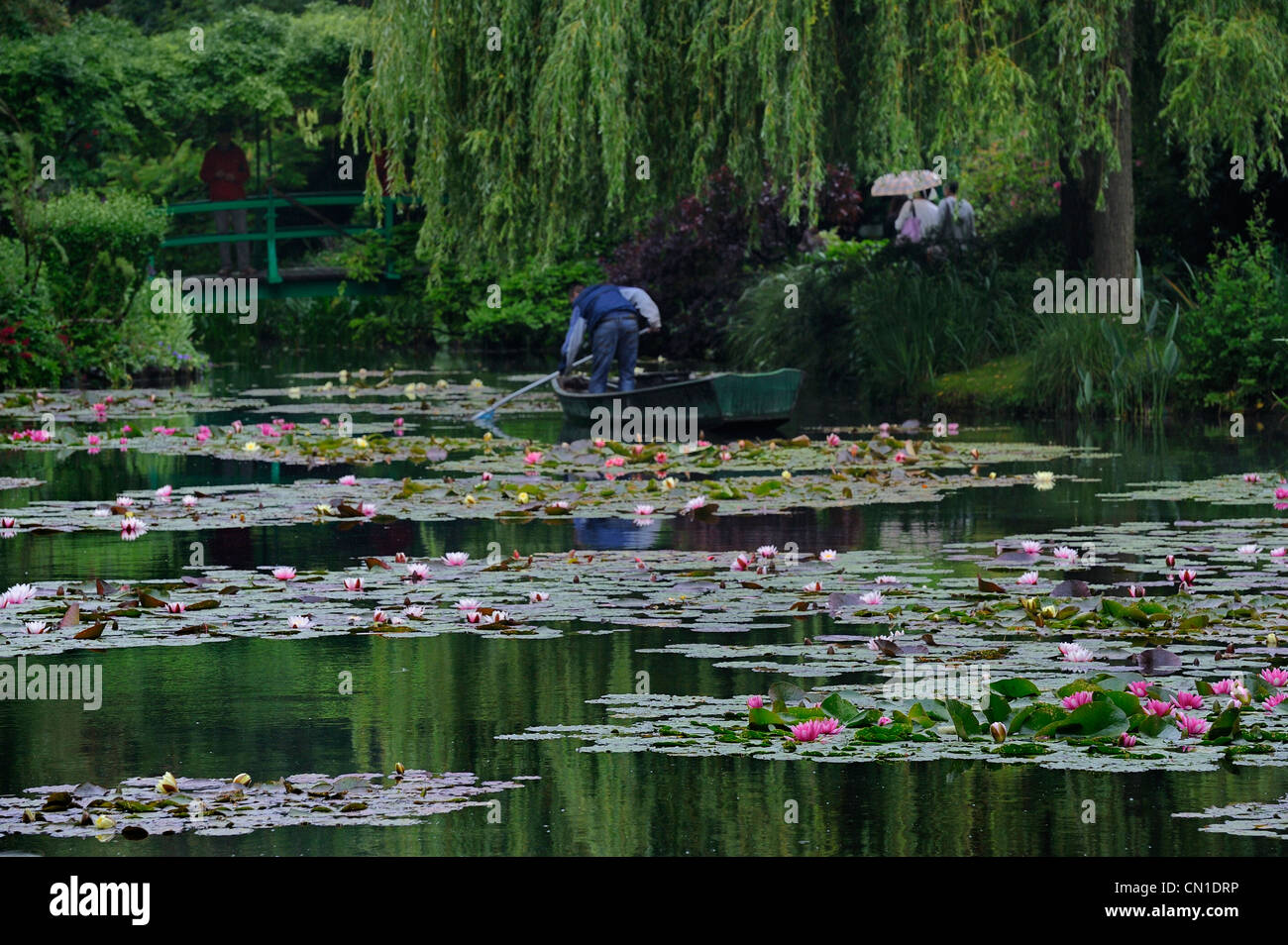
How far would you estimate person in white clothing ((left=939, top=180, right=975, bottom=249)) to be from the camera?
88.4 ft

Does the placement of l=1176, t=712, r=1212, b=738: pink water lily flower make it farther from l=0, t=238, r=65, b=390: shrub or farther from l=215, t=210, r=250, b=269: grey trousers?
l=215, t=210, r=250, b=269: grey trousers

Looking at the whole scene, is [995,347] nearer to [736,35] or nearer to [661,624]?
[736,35]

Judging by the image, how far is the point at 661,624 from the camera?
30.7ft

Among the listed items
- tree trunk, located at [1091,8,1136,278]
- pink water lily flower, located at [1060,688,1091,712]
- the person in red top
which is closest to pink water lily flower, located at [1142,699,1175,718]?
pink water lily flower, located at [1060,688,1091,712]

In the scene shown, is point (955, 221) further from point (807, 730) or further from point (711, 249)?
A: point (807, 730)

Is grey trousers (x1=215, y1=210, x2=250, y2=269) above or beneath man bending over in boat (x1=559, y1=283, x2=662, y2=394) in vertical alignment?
above

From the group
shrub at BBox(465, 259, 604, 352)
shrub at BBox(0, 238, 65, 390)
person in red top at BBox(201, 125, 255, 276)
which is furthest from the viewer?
person in red top at BBox(201, 125, 255, 276)

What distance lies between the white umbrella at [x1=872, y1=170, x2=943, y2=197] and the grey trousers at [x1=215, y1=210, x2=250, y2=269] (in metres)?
15.6

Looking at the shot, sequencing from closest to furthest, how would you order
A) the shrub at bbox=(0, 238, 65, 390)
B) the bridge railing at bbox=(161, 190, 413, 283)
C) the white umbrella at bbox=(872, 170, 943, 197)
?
the shrub at bbox=(0, 238, 65, 390) → the white umbrella at bbox=(872, 170, 943, 197) → the bridge railing at bbox=(161, 190, 413, 283)

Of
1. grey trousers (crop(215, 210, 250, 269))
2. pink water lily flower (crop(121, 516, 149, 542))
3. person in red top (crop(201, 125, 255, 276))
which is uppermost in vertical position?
person in red top (crop(201, 125, 255, 276))

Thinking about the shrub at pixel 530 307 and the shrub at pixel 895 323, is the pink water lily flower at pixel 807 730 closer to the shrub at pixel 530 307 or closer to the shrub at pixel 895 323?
the shrub at pixel 895 323

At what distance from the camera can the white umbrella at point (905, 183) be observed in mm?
30344

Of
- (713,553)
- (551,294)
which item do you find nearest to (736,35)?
(713,553)

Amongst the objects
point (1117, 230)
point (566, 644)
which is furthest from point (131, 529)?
point (1117, 230)
